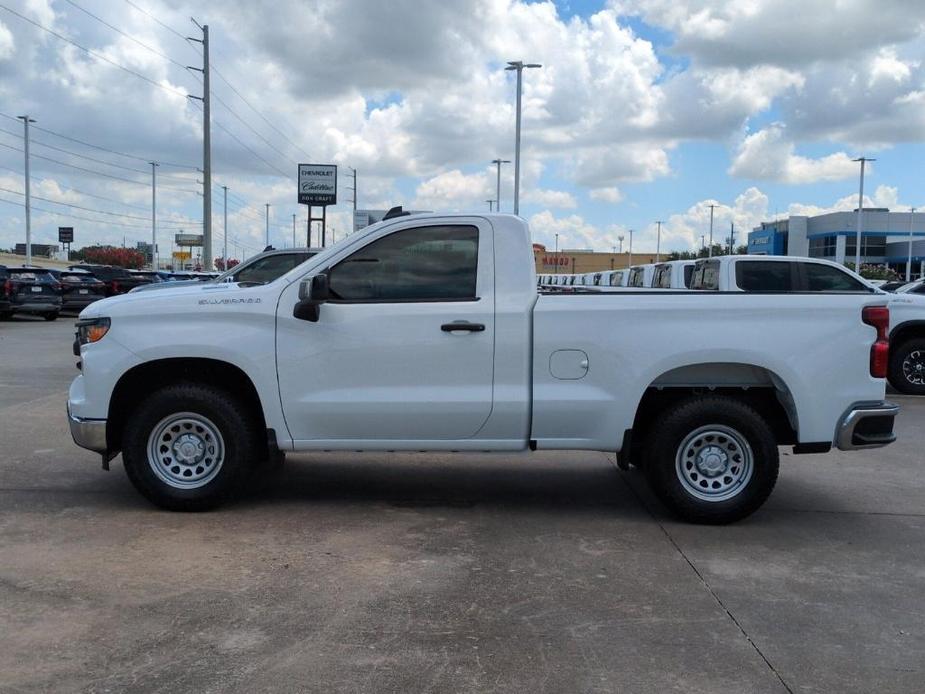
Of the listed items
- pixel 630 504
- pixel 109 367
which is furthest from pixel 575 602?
pixel 109 367

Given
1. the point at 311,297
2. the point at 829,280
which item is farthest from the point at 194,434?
the point at 829,280

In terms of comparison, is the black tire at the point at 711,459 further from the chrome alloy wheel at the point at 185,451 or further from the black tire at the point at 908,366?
the black tire at the point at 908,366

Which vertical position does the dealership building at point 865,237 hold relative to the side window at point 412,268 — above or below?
above

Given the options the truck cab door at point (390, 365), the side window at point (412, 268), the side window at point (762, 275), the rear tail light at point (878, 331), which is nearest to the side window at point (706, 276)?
the side window at point (762, 275)

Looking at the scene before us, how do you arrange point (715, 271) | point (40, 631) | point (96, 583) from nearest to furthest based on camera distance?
1. point (40, 631)
2. point (96, 583)
3. point (715, 271)

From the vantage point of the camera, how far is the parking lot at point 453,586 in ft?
12.8

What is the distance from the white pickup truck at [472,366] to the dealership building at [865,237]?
77.7 metres

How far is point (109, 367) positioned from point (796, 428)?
4.71 m

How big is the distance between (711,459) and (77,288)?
2640cm

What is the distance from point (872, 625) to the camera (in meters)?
4.49

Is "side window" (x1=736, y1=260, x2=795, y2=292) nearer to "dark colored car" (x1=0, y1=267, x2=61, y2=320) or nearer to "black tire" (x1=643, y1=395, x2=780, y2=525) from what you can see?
"black tire" (x1=643, y1=395, x2=780, y2=525)

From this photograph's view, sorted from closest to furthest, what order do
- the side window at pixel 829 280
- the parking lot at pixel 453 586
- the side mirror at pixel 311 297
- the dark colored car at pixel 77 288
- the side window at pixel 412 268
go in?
1. the parking lot at pixel 453 586
2. the side mirror at pixel 311 297
3. the side window at pixel 412 268
4. the side window at pixel 829 280
5. the dark colored car at pixel 77 288

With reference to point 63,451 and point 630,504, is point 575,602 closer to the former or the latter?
point 630,504

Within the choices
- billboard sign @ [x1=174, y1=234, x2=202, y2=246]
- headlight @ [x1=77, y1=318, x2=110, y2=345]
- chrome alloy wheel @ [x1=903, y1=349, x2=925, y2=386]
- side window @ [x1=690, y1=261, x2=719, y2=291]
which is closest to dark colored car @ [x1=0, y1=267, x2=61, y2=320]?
side window @ [x1=690, y1=261, x2=719, y2=291]
